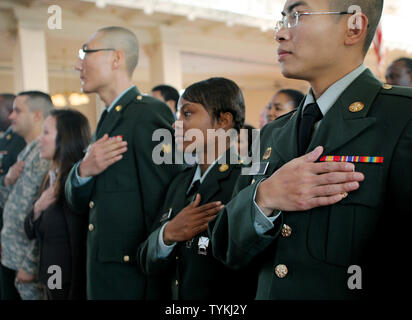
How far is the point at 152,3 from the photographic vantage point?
7.75m

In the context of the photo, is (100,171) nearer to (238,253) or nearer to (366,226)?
(238,253)

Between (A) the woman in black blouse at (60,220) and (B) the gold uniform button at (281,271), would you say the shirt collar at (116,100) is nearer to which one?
(A) the woman in black blouse at (60,220)

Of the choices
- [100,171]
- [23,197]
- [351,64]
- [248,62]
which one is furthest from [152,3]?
[351,64]

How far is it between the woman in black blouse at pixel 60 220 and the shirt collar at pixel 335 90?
170 centimetres

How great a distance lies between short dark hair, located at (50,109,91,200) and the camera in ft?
8.32

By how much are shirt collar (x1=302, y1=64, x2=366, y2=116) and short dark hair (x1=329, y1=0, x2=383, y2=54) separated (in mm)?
92

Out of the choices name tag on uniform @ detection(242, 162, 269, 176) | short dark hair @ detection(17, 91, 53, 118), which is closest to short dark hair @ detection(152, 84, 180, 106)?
short dark hair @ detection(17, 91, 53, 118)

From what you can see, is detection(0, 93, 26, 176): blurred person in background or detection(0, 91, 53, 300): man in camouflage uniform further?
detection(0, 93, 26, 176): blurred person in background

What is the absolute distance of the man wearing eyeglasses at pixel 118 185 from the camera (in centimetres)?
201

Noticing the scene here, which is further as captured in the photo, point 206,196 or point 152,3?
point 152,3

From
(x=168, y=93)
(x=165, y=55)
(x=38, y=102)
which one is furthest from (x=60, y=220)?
(x=165, y=55)

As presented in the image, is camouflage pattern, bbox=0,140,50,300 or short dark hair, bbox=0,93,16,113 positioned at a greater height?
short dark hair, bbox=0,93,16,113

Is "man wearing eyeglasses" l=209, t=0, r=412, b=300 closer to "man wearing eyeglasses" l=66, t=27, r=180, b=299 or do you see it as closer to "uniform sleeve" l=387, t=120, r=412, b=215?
"uniform sleeve" l=387, t=120, r=412, b=215
